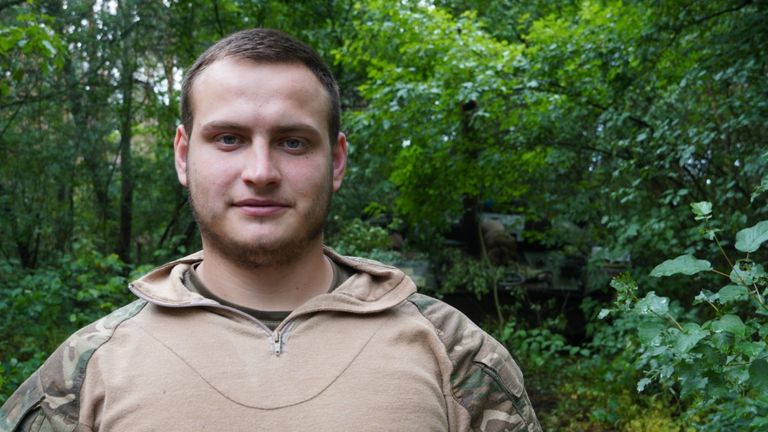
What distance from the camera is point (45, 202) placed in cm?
1038

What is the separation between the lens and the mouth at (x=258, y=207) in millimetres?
1802

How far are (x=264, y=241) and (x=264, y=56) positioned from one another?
0.44 metres

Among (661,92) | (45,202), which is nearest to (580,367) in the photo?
(661,92)

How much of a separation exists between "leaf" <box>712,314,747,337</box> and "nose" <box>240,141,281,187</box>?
1.27 m

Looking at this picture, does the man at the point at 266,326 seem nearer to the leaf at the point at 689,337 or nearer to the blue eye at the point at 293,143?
the blue eye at the point at 293,143

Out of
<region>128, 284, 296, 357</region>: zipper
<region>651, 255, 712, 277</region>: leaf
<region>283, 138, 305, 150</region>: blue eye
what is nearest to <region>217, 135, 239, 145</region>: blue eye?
<region>283, 138, 305, 150</region>: blue eye

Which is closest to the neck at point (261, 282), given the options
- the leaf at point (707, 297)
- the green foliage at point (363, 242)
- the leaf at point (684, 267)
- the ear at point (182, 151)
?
the ear at point (182, 151)

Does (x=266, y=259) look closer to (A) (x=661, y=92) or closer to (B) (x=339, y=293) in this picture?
(B) (x=339, y=293)

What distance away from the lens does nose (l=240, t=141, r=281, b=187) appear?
178cm

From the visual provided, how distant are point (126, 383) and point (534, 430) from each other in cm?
94

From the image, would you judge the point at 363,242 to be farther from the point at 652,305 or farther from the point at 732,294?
the point at 732,294

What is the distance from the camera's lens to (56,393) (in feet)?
5.45

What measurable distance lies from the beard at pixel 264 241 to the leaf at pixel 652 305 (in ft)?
3.26

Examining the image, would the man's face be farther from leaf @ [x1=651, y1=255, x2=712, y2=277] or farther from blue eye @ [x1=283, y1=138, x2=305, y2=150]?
leaf @ [x1=651, y1=255, x2=712, y2=277]
